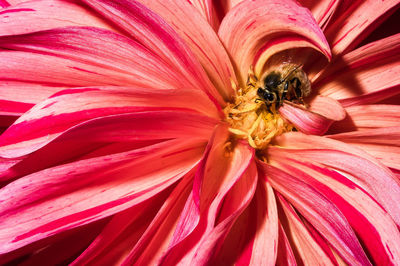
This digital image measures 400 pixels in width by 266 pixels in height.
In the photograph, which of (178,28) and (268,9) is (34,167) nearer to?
(178,28)

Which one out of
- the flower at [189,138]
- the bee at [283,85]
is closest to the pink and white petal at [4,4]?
the flower at [189,138]

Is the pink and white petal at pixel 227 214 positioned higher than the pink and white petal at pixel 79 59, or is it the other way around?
the pink and white petal at pixel 79 59

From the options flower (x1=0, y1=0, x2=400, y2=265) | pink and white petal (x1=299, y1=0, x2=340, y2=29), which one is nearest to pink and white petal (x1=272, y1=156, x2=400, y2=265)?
flower (x1=0, y1=0, x2=400, y2=265)

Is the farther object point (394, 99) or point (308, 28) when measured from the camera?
point (394, 99)

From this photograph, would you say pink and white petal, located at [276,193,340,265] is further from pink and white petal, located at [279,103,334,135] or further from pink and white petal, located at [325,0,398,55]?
pink and white petal, located at [325,0,398,55]

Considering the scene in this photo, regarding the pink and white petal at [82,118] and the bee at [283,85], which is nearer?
the pink and white petal at [82,118]

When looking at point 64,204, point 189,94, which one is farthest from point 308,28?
point 64,204

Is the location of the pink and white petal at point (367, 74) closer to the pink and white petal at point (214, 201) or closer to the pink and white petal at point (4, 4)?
the pink and white petal at point (214, 201)
